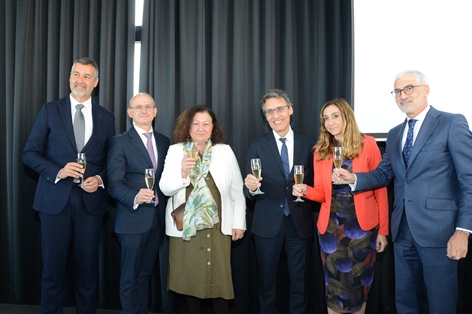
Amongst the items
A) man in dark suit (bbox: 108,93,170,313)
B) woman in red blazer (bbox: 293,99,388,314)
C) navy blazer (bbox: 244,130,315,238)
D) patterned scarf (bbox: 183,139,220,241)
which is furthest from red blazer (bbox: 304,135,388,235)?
man in dark suit (bbox: 108,93,170,313)

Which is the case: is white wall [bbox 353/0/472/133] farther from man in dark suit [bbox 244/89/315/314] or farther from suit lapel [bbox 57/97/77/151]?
suit lapel [bbox 57/97/77/151]

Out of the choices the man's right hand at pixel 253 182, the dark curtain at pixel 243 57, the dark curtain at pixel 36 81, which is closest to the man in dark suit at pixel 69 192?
the dark curtain at pixel 36 81

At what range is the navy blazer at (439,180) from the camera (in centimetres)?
203

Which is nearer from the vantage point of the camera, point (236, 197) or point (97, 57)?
point (236, 197)

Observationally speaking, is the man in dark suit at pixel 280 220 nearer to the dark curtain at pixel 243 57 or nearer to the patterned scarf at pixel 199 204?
the patterned scarf at pixel 199 204

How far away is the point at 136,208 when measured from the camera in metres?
2.57

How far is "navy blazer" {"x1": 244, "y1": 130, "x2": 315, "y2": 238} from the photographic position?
8.55 feet

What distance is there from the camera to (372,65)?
3.22 meters

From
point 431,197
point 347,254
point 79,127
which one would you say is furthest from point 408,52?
point 79,127

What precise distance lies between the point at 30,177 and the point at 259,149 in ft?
7.85

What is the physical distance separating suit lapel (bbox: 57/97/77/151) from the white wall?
248cm

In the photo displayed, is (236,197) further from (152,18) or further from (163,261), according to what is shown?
(152,18)

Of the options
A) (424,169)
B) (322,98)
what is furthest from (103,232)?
(424,169)

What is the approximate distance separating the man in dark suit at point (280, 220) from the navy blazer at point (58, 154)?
4.02ft
